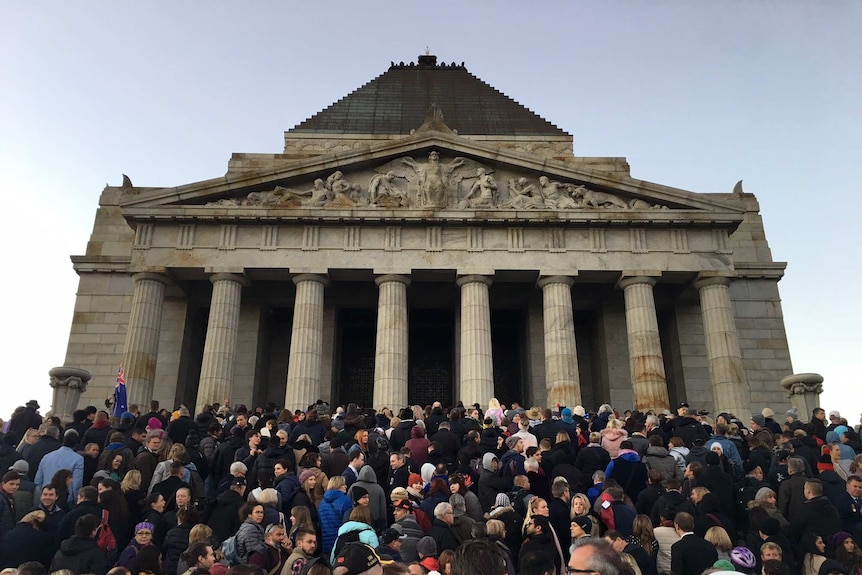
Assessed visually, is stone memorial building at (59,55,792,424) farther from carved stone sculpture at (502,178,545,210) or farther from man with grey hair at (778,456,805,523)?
man with grey hair at (778,456,805,523)

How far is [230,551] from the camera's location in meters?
9.75

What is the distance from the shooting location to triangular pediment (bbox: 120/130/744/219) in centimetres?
2883

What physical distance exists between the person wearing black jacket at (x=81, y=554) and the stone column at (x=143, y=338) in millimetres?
17861

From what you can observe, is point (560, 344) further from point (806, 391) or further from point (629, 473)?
point (629, 473)

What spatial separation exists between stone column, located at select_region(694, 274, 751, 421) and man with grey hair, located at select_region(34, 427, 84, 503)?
21360 millimetres

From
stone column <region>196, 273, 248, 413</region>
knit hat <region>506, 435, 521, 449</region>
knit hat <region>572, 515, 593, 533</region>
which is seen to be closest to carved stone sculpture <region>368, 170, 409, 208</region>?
stone column <region>196, 273, 248, 413</region>

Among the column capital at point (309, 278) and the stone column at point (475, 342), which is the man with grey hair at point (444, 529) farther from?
the column capital at point (309, 278)

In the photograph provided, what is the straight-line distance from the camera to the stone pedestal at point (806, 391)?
23750 millimetres

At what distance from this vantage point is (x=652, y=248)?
29.2 meters

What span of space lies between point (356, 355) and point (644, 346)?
41.3ft

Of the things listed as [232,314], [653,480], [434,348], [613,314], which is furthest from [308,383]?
[653,480]

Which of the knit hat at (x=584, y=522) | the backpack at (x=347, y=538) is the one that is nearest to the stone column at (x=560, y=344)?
the knit hat at (x=584, y=522)

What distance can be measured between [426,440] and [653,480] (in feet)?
13.7

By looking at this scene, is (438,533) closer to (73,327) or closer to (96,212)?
(73,327)
